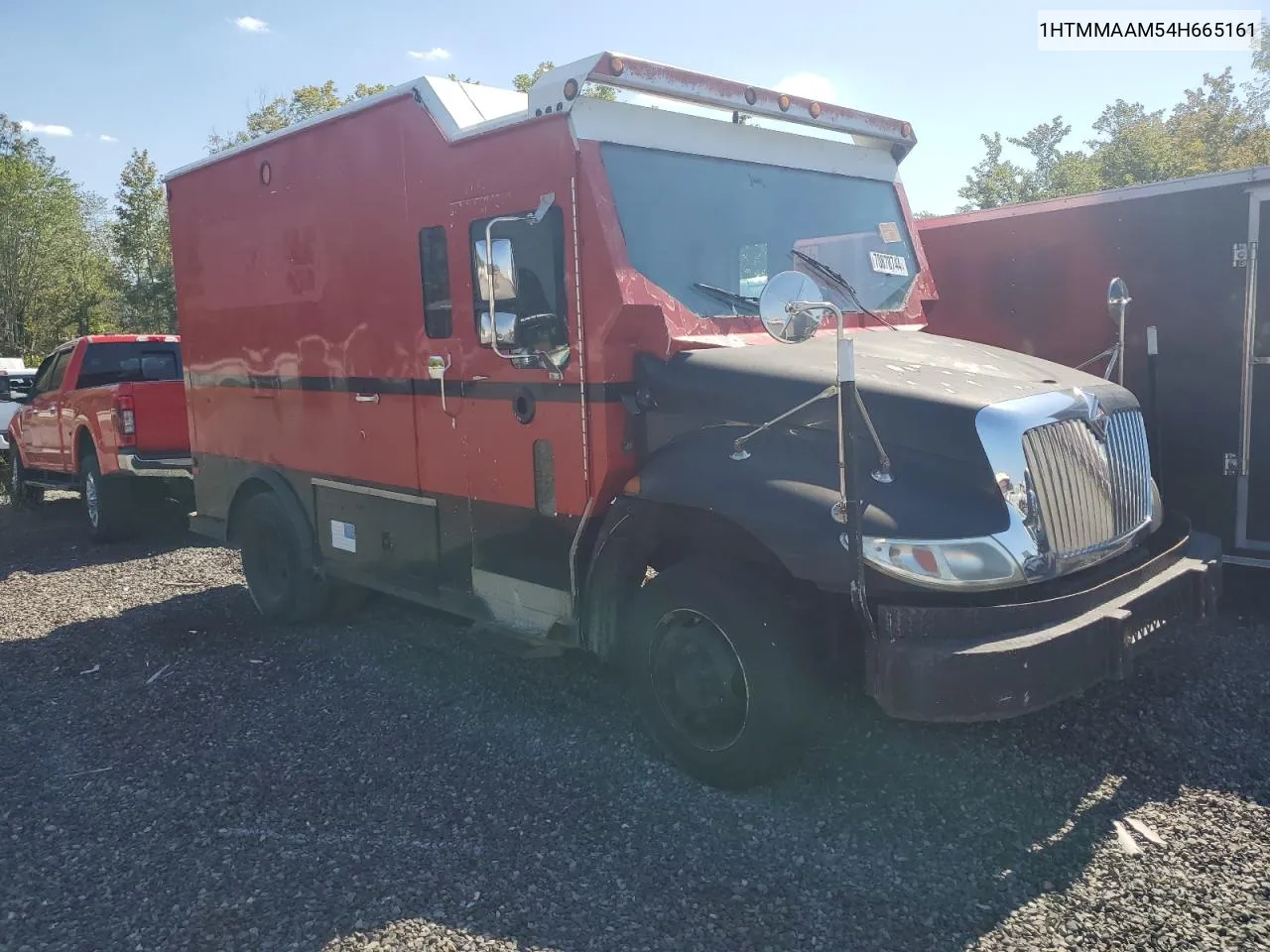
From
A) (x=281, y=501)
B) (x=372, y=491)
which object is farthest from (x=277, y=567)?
(x=372, y=491)

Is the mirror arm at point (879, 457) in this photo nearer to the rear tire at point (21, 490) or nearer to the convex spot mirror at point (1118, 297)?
the convex spot mirror at point (1118, 297)

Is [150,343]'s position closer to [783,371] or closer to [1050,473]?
[783,371]

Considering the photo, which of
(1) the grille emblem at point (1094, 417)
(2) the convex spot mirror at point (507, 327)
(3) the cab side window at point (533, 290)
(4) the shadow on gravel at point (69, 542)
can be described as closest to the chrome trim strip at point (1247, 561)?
(1) the grille emblem at point (1094, 417)

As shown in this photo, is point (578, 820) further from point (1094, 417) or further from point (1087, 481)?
point (1094, 417)

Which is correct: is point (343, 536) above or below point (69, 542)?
above

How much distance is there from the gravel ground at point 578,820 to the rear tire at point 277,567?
32.6 inches

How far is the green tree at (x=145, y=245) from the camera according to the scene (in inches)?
1292

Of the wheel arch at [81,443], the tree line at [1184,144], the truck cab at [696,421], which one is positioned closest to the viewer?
the truck cab at [696,421]

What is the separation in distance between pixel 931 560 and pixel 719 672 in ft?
3.19

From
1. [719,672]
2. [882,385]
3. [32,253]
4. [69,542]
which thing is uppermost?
[32,253]

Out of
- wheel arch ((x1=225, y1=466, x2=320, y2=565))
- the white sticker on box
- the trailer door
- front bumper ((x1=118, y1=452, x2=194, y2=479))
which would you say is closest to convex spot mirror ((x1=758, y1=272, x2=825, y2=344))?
the white sticker on box

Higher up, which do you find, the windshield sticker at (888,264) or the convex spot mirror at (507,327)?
the windshield sticker at (888,264)

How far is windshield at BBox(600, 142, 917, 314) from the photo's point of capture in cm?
430

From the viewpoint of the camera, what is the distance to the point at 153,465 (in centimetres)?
952
